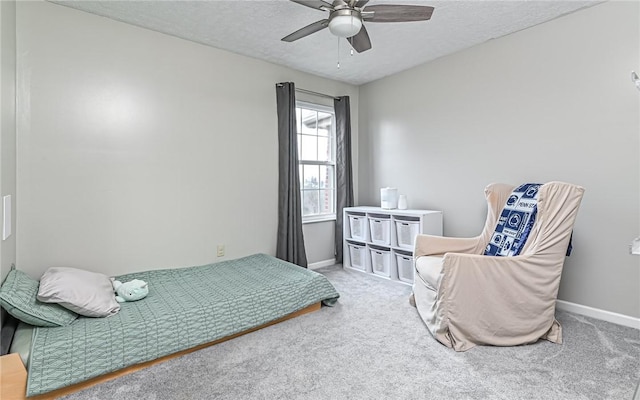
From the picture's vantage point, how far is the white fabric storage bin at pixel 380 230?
3.63 meters

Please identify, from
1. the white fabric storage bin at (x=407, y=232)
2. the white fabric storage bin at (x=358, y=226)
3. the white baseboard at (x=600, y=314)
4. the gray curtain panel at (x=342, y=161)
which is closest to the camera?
the white baseboard at (x=600, y=314)

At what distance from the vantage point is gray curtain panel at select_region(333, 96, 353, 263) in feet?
13.9

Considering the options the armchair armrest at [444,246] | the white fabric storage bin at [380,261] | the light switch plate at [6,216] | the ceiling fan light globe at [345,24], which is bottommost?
the white fabric storage bin at [380,261]

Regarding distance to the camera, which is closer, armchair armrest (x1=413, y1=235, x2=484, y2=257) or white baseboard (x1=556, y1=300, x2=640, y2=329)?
white baseboard (x1=556, y1=300, x2=640, y2=329)

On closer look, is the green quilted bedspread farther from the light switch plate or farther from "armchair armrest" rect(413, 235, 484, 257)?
"armchair armrest" rect(413, 235, 484, 257)

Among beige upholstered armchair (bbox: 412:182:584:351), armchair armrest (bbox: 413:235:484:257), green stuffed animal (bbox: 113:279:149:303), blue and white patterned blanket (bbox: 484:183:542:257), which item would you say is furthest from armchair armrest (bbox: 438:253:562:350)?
green stuffed animal (bbox: 113:279:149:303)

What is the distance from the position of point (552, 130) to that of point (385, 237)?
1.84m

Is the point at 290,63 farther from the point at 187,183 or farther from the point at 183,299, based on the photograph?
the point at 183,299

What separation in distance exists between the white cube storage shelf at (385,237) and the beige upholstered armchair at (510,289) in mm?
1154

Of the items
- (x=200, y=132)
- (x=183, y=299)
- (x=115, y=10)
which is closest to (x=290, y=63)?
(x=200, y=132)

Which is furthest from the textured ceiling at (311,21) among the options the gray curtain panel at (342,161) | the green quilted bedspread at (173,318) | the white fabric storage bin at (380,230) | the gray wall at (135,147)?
the green quilted bedspread at (173,318)

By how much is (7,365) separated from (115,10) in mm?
2517

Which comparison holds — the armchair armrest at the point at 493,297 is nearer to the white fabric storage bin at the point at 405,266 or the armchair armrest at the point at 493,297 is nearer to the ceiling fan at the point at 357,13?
the white fabric storage bin at the point at 405,266

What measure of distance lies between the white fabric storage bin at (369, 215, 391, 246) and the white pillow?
2.57 metres
